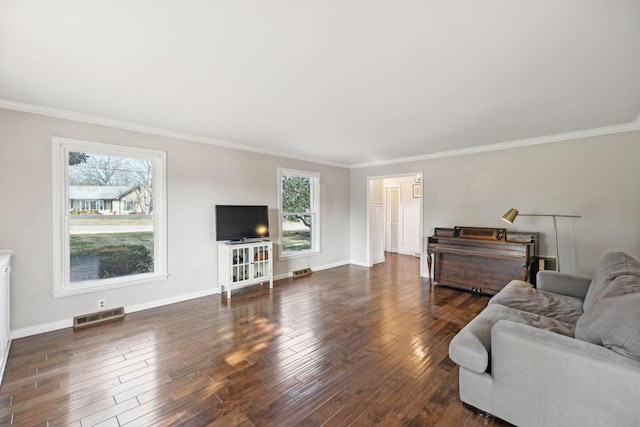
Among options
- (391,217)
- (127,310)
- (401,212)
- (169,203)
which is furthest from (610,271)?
(391,217)

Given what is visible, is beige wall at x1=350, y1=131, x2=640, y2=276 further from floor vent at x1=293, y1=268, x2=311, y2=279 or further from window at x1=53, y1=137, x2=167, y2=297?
window at x1=53, y1=137, x2=167, y2=297

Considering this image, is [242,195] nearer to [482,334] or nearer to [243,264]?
[243,264]

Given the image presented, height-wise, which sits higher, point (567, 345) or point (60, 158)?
point (60, 158)

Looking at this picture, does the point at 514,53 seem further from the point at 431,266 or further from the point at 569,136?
the point at 431,266

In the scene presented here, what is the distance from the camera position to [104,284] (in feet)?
11.0

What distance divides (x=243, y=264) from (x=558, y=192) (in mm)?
4846

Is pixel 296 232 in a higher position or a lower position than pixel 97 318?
higher

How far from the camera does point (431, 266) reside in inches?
200

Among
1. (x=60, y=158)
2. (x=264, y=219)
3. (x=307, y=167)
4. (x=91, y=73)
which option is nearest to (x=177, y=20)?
(x=91, y=73)

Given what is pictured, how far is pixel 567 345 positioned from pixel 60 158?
475cm

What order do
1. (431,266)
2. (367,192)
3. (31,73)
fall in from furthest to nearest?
(367,192) < (431,266) < (31,73)

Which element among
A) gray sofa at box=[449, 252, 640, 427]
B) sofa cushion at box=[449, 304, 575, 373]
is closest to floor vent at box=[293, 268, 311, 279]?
sofa cushion at box=[449, 304, 575, 373]

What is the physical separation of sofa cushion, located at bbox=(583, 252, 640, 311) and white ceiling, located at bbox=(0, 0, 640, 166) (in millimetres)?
1545

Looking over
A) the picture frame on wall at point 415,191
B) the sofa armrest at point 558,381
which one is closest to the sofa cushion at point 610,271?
the sofa armrest at point 558,381
